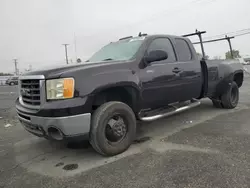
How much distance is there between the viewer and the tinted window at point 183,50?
209 inches

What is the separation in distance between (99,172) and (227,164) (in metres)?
1.70

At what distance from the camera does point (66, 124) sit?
3352 millimetres

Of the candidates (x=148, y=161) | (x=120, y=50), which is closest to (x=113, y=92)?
(x=120, y=50)

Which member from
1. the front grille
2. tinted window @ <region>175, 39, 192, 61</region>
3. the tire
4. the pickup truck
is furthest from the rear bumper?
tinted window @ <region>175, 39, 192, 61</region>

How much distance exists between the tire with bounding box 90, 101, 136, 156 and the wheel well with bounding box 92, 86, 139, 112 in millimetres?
190

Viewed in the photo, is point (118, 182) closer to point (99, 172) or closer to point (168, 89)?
point (99, 172)

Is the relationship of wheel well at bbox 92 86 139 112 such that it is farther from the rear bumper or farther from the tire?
the rear bumper

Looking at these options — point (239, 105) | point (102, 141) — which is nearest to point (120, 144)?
point (102, 141)

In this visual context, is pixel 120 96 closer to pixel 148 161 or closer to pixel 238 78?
pixel 148 161

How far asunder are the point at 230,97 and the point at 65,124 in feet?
16.7

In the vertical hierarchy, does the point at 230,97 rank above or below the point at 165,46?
below

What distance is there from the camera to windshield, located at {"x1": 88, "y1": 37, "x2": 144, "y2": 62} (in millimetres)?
4543

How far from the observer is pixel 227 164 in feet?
10.7

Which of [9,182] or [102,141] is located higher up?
[102,141]
